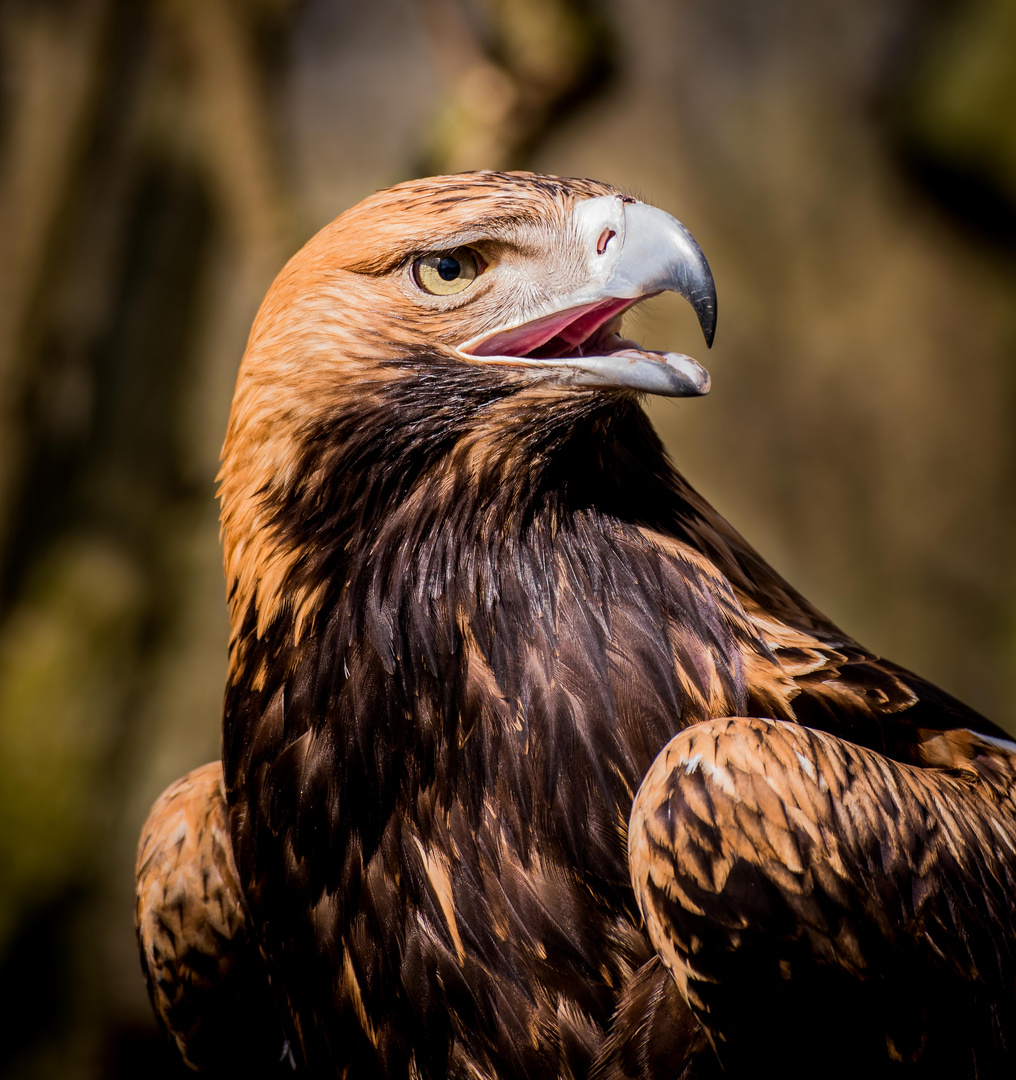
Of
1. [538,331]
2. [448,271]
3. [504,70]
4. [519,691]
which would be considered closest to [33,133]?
[504,70]

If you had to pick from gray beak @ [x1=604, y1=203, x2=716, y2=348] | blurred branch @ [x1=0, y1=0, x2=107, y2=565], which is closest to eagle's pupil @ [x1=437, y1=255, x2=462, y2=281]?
gray beak @ [x1=604, y1=203, x2=716, y2=348]

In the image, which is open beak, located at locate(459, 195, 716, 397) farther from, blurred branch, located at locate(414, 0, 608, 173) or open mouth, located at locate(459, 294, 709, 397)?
blurred branch, located at locate(414, 0, 608, 173)

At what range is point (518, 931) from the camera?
1666 millimetres

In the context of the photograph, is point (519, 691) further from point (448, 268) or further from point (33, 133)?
point (33, 133)

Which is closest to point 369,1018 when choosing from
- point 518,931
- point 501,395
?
point 518,931

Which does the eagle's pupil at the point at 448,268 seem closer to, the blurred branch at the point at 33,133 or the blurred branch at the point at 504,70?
the blurred branch at the point at 504,70

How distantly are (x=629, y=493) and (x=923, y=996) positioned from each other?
92cm

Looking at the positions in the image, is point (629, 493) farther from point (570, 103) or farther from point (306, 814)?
point (570, 103)

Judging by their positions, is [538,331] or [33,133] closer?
[538,331]

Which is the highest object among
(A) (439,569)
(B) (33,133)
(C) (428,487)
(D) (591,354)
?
(B) (33,133)

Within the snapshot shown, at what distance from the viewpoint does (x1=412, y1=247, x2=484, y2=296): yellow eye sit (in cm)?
179

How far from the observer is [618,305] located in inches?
70.3

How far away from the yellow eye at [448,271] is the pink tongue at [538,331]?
11 cm

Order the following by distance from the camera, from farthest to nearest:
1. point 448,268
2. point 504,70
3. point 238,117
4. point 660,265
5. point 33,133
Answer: point 238,117, point 33,133, point 504,70, point 448,268, point 660,265
